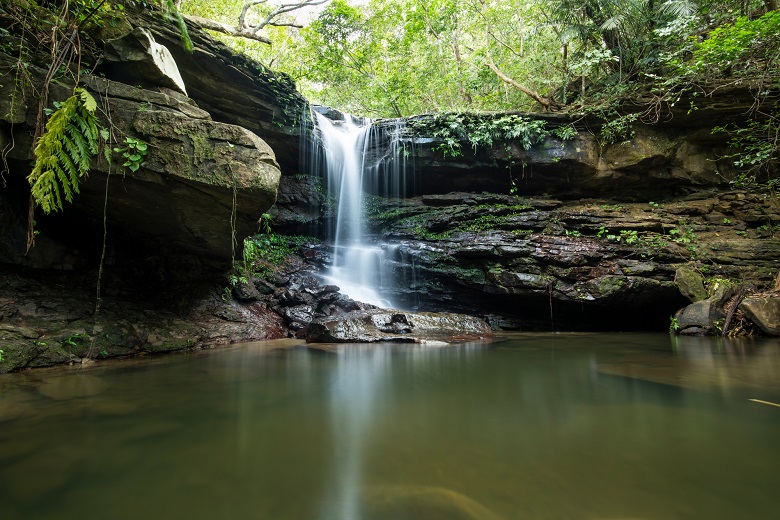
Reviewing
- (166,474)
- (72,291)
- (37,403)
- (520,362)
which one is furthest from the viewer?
(72,291)

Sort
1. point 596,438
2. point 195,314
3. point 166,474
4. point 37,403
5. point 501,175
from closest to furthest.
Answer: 1. point 166,474
2. point 596,438
3. point 37,403
4. point 195,314
5. point 501,175

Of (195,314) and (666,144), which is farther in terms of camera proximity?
(666,144)

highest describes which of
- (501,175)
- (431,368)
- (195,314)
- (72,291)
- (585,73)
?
(585,73)

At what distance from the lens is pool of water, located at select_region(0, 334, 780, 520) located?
3.43ft

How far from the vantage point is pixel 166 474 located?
49.3 inches

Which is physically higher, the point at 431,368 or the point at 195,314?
the point at 195,314

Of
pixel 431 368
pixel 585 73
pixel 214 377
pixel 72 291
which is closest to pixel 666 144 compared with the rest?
pixel 585 73

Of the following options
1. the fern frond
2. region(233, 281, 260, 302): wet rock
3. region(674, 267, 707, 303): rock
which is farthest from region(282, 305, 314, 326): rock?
region(674, 267, 707, 303): rock

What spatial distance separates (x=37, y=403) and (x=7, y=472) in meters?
1.29

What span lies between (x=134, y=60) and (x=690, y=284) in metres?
10.5

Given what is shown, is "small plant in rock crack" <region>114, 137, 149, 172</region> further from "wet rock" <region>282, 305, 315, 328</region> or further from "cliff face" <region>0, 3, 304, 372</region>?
"wet rock" <region>282, 305, 315, 328</region>

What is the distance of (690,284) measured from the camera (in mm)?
7195

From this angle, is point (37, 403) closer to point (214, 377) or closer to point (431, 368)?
point (214, 377)

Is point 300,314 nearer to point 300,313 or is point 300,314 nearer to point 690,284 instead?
point 300,313
